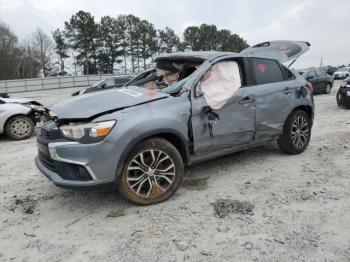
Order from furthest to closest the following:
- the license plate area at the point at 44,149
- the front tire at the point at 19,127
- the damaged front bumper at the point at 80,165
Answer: the front tire at the point at 19,127, the license plate area at the point at 44,149, the damaged front bumper at the point at 80,165

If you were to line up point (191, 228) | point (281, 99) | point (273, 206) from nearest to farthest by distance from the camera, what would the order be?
point (191, 228)
point (273, 206)
point (281, 99)

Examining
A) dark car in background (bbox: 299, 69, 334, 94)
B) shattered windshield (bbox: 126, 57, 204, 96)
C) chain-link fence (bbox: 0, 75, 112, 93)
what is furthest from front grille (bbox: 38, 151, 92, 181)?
chain-link fence (bbox: 0, 75, 112, 93)

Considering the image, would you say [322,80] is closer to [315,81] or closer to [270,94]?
[315,81]

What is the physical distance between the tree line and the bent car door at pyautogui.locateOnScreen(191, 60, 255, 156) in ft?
172

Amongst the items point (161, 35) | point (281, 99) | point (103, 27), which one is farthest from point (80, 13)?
point (281, 99)

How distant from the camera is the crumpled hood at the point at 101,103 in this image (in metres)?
4.18

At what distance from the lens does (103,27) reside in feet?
187

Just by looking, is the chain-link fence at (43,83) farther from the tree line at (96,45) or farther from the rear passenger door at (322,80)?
the rear passenger door at (322,80)

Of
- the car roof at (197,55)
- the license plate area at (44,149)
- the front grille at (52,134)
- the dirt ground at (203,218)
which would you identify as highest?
the car roof at (197,55)

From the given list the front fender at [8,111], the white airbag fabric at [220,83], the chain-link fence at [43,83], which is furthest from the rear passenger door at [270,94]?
the chain-link fence at [43,83]

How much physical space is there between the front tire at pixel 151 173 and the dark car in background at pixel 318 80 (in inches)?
639

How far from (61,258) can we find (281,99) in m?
3.92

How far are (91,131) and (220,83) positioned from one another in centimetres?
196

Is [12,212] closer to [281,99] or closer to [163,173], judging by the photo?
[163,173]
